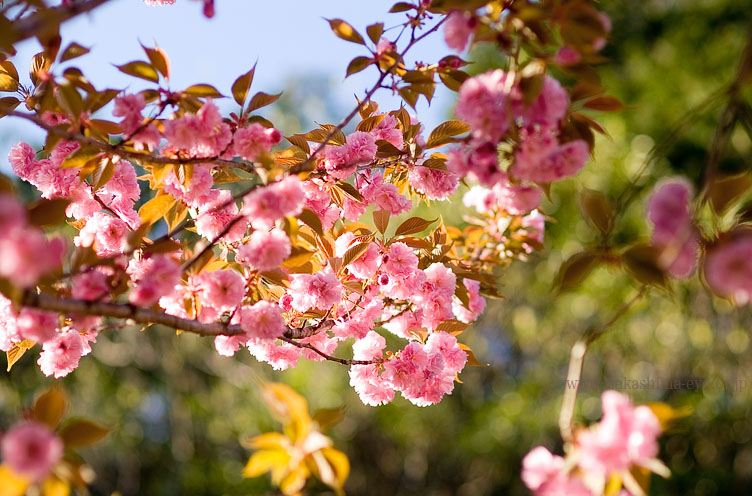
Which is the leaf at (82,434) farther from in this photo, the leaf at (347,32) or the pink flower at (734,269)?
the leaf at (347,32)

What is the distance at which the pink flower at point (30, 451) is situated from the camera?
557 millimetres

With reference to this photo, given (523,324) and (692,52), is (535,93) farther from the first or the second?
(692,52)

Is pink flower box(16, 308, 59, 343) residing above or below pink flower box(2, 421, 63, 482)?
below

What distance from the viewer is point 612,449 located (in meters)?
0.65

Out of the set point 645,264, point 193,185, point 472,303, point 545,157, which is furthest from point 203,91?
point 472,303

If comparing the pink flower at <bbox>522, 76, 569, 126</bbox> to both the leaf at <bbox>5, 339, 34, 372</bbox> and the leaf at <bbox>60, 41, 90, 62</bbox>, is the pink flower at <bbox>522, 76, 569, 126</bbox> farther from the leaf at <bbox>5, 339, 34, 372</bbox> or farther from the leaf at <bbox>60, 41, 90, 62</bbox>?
the leaf at <bbox>5, 339, 34, 372</bbox>

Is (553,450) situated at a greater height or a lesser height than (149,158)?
lesser

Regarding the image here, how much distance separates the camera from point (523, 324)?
17.7 feet

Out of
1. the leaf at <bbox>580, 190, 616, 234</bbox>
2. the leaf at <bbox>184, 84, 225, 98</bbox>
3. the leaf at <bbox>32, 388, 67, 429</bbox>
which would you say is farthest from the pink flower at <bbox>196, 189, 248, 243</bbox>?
the leaf at <bbox>580, 190, 616, 234</bbox>

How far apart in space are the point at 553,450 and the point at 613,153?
9.85ft

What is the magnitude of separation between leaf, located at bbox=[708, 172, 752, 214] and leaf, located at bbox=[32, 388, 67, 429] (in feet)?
2.27

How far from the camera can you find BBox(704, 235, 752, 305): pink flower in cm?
54

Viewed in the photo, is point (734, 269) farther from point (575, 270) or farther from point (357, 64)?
point (357, 64)

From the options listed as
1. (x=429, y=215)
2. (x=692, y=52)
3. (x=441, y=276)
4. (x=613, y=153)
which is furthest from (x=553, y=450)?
(x=692, y=52)
